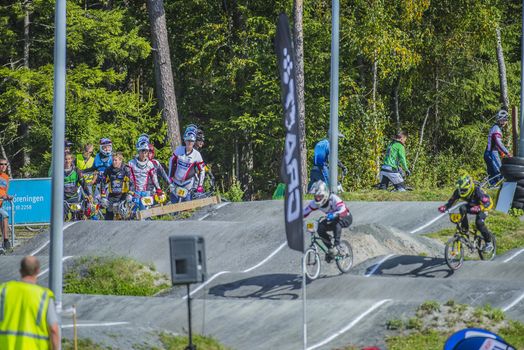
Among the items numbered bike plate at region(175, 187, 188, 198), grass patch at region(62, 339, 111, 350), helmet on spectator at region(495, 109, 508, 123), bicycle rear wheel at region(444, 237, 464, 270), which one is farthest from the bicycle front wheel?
helmet on spectator at region(495, 109, 508, 123)

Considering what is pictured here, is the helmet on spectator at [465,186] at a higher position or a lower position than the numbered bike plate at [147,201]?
higher

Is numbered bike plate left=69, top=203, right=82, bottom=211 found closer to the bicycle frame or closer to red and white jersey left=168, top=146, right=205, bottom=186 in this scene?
red and white jersey left=168, top=146, right=205, bottom=186

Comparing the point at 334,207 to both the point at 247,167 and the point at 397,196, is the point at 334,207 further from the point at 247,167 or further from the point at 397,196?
the point at 247,167

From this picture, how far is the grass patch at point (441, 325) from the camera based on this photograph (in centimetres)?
1380

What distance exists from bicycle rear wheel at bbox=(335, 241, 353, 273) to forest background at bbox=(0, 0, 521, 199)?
42.5ft

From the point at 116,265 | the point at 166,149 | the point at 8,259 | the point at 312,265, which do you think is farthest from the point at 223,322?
the point at 166,149

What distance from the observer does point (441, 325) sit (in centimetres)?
1434

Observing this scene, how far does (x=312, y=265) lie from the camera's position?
1811cm

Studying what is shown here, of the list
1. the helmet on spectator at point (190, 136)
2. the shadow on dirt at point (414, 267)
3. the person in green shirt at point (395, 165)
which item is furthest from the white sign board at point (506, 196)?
the helmet on spectator at point (190, 136)

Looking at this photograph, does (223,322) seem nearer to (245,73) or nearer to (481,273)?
(481,273)

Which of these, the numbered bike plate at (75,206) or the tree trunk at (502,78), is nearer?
the numbered bike plate at (75,206)

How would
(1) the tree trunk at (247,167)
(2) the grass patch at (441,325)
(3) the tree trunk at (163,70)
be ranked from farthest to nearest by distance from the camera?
(1) the tree trunk at (247,167)
(3) the tree trunk at (163,70)
(2) the grass patch at (441,325)

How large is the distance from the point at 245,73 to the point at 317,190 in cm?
2183

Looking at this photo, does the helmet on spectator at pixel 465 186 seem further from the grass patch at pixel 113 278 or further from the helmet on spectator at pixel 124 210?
the helmet on spectator at pixel 124 210
